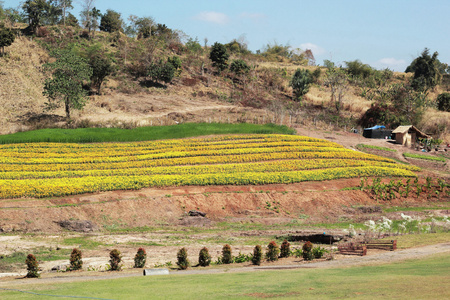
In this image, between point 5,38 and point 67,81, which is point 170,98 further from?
point 5,38

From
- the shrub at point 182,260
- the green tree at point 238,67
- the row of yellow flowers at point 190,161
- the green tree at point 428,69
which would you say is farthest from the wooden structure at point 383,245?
the green tree at point 428,69

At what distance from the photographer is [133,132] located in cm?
6053

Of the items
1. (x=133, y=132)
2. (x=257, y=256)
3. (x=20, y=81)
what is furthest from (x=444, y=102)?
(x=257, y=256)

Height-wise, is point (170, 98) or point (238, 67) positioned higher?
point (238, 67)

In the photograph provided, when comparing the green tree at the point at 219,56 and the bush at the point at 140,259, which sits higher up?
the green tree at the point at 219,56

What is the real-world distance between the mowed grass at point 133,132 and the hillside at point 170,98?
4.85m

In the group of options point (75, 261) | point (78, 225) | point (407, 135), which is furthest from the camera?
point (407, 135)

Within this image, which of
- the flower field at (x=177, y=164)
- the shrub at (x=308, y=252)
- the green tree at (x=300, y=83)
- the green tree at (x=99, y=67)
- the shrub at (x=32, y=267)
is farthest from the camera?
the green tree at (x=300, y=83)

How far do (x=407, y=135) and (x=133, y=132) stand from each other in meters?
37.1

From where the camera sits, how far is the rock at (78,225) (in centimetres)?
3238

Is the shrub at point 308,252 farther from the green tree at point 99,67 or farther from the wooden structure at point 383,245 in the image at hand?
the green tree at point 99,67

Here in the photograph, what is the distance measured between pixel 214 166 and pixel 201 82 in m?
50.4

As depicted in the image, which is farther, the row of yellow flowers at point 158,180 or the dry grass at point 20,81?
the dry grass at point 20,81

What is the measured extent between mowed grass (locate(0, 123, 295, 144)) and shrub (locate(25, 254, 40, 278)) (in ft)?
117
